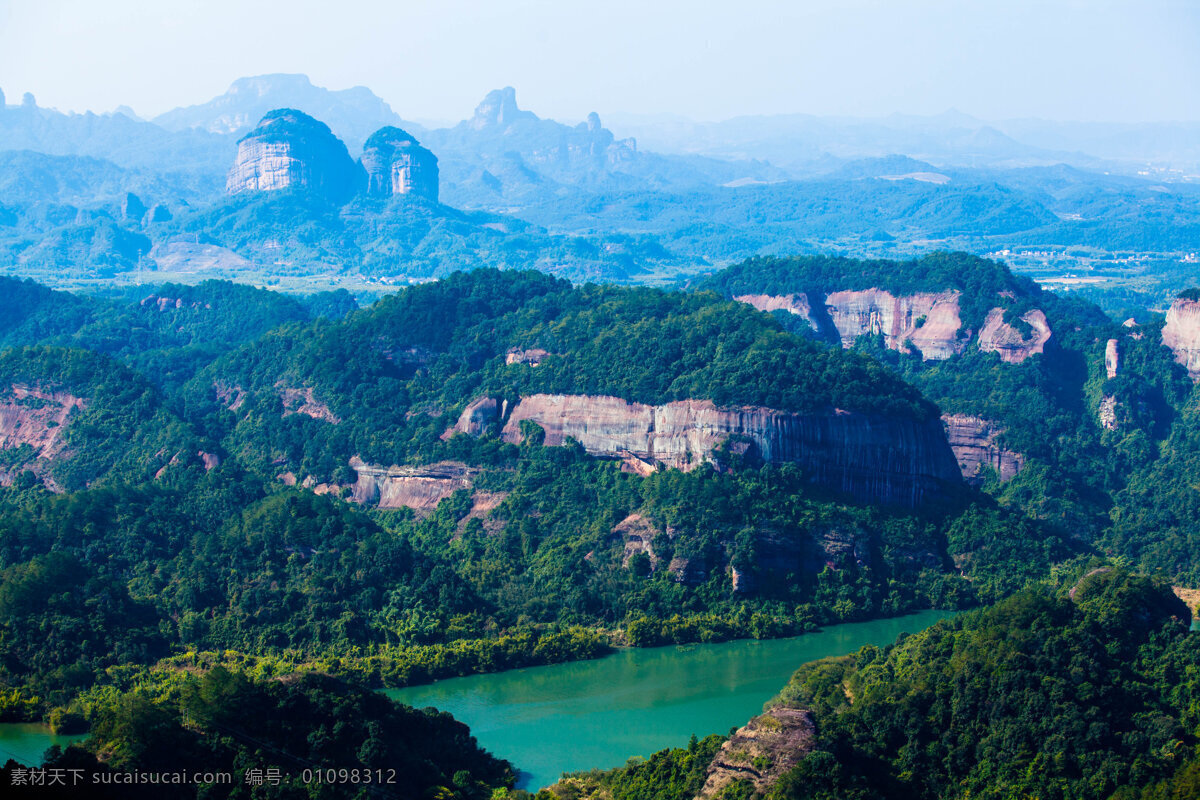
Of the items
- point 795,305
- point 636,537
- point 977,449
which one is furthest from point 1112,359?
point 636,537

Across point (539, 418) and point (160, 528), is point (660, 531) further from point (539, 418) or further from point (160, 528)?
point (160, 528)

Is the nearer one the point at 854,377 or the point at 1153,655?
the point at 1153,655

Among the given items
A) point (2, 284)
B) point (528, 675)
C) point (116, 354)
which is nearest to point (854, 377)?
point (528, 675)

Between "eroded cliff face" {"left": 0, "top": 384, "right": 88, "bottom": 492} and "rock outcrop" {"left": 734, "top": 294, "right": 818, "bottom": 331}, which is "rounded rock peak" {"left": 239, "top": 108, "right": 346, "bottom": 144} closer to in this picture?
"rock outcrop" {"left": 734, "top": 294, "right": 818, "bottom": 331}

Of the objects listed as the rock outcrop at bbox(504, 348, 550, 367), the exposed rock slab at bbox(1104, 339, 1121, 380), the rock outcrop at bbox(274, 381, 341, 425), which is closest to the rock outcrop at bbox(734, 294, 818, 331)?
the exposed rock slab at bbox(1104, 339, 1121, 380)

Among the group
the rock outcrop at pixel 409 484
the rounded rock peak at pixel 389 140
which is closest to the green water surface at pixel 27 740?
the rock outcrop at pixel 409 484

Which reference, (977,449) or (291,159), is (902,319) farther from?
(291,159)
